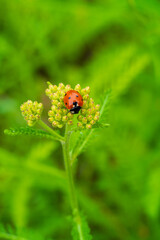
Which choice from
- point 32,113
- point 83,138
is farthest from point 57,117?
point 83,138

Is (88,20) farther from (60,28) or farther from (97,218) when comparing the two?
(97,218)

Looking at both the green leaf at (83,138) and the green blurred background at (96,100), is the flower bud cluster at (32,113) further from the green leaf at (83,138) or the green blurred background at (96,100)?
the green blurred background at (96,100)

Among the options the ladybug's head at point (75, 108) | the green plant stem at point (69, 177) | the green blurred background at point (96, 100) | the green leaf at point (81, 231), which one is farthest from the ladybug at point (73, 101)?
the green blurred background at point (96, 100)

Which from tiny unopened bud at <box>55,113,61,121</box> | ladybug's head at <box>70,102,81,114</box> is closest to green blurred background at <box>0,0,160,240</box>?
ladybug's head at <box>70,102,81,114</box>

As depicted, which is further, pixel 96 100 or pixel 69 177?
pixel 96 100

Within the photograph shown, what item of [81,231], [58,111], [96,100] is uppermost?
[96,100]

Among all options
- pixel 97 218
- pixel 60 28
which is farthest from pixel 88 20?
pixel 97 218

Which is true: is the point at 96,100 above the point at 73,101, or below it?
above

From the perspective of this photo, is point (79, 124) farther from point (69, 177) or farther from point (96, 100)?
point (96, 100)
